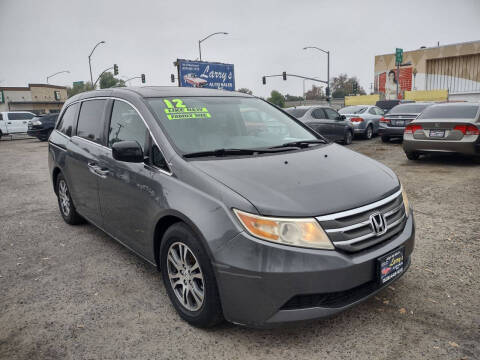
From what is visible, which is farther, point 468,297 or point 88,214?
point 88,214

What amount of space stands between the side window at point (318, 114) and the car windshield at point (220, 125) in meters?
9.37

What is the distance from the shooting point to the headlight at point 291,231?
7.53 feet

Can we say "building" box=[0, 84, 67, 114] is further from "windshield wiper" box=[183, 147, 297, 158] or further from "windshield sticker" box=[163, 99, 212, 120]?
"windshield wiper" box=[183, 147, 297, 158]

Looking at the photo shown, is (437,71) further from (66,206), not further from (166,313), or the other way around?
(166,313)

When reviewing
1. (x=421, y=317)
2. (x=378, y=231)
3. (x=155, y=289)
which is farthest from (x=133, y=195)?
(x=421, y=317)

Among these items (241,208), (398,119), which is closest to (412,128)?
(398,119)

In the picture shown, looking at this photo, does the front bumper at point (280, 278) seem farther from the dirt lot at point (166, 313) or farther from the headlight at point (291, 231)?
the dirt lot at point (166, 313)

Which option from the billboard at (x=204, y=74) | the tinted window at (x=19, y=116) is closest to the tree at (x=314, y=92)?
the billboard at (x=204, y=74)

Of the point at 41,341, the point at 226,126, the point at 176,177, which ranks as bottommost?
the point at 41,341

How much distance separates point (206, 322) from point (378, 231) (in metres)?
1.32

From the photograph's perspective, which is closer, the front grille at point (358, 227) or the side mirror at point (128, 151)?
the front grille at point (358, 227)

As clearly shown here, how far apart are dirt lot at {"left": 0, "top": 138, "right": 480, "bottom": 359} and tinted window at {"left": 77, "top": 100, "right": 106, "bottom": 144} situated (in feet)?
4.27

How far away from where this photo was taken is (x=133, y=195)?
3.26 m

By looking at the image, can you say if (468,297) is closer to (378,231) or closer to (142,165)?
(378,231)
